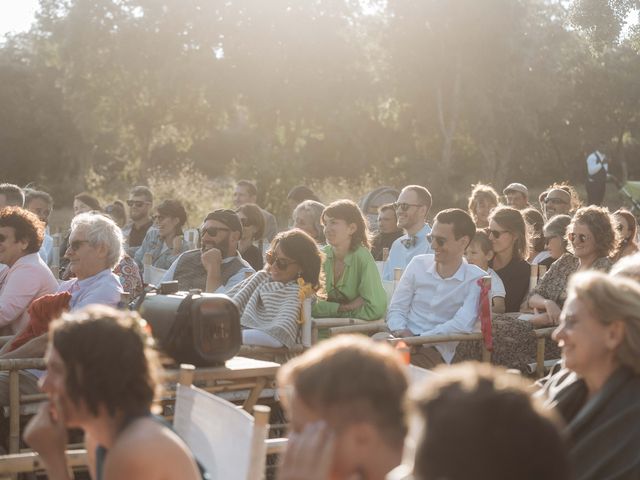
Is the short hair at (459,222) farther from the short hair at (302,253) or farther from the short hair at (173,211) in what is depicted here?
the short hair at (173,211)

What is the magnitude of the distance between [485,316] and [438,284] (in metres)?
0.53

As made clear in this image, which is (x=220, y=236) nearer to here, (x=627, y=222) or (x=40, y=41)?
(x=627, y=222)

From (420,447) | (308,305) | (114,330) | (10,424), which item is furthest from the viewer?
(308,305)

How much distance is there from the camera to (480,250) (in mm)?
7547

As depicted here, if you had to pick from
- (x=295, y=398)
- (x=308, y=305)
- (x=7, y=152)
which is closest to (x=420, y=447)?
(x=295, y=398)

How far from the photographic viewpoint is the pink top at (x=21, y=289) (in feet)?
21.1

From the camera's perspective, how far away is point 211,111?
1319 inches

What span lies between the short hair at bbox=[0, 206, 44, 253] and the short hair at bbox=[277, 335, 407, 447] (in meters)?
4.79

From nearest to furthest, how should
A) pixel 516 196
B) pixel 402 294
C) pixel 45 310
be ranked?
pixel 45 310 → pixel 402 294 → pixel 516 196

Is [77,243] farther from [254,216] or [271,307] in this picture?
[254,216]

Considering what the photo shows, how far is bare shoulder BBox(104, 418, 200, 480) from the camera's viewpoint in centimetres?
267

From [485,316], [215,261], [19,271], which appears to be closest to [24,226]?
[19,271]

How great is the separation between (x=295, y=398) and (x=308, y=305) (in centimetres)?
397

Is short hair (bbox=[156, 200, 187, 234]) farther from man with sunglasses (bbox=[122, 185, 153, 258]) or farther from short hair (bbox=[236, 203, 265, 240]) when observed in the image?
man with sunglasses (bbox=[122, 185, 153, 258])
